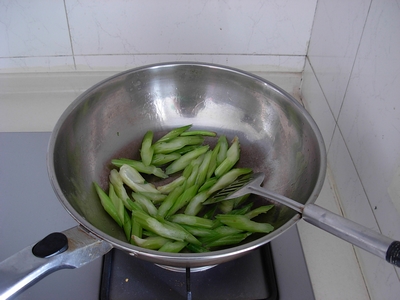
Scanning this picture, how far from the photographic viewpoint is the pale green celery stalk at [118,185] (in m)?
0.59

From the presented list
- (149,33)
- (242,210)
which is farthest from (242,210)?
(149,33)

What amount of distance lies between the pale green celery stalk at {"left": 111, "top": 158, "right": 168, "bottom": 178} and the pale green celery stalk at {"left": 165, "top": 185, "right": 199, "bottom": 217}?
0.21ft

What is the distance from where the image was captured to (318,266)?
58cm

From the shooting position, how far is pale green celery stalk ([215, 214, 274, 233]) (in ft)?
1.73

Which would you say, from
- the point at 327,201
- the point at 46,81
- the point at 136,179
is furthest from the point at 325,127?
the point at 46,81

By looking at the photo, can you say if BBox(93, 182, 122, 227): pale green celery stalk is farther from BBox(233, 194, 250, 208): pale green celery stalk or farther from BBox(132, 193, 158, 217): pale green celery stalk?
BBox(233, 194, 250, 208): pale green celery stalk

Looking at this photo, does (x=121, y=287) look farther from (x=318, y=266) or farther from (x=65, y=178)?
(x=318, y=266)

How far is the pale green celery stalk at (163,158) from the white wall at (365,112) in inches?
10.4

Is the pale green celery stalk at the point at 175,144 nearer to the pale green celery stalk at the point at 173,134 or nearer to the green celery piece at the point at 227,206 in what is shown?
the pale green celery stalk at the point at 173,134

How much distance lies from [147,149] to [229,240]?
8.3 inches

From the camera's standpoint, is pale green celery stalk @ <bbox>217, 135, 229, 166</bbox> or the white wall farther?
pale green celery stalk @ <bbox>217, 135, 229, 166</bbox>

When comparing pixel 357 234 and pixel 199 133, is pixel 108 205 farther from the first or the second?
pixel 357 234

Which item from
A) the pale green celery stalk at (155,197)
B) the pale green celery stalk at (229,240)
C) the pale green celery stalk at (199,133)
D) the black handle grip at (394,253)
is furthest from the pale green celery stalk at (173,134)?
the black handle grip at (394,253)

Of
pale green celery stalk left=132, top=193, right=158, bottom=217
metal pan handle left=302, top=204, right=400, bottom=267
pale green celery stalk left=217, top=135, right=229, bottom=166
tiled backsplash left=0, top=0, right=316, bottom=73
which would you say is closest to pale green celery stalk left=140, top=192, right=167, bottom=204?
pale green celery stalk left=132, top=193, right=158, bottom=217
